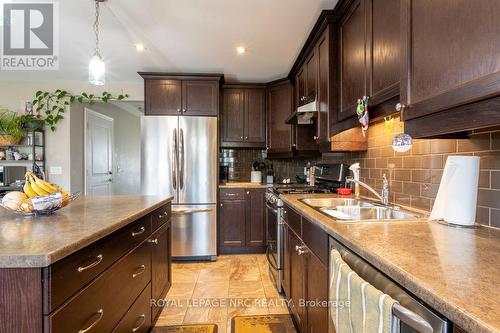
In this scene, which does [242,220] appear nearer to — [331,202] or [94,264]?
[331,202]

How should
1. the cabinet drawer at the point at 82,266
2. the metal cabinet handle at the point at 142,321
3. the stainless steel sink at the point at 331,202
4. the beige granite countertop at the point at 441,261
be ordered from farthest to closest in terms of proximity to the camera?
the stainless steel sink at the point at 331,202, the metal cabinet handle at the point at 142,321, the cabinet drawer at the point at 82,266, the beige granite countertop at the point at 441,261

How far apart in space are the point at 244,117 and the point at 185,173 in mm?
1229

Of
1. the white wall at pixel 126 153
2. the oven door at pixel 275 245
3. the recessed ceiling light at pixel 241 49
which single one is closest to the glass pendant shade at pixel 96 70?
the recessed ceiling light at pixel 241 49

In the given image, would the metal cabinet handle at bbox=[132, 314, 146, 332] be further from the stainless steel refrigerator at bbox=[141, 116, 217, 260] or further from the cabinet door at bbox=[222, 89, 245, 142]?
the cabinet door at bbox=[222, 89, 245, 142]

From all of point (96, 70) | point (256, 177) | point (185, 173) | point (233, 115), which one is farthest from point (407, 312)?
point (233, 115)

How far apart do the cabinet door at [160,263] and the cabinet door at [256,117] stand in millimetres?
2036

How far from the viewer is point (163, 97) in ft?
11.5

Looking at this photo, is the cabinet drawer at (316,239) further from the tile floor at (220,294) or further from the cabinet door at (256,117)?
the cabinet door at (256,117)

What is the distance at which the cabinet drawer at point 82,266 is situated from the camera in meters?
0.82

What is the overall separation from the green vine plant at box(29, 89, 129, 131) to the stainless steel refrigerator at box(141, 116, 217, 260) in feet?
3.27

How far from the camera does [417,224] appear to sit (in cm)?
123

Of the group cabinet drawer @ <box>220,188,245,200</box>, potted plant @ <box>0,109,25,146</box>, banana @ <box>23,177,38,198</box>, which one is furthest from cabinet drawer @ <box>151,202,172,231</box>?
potted plant @ <box>0,109,25,146</box>

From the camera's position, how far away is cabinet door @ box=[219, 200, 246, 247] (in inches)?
143
